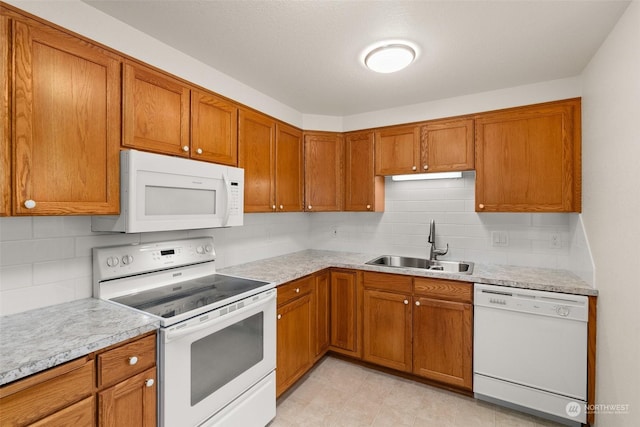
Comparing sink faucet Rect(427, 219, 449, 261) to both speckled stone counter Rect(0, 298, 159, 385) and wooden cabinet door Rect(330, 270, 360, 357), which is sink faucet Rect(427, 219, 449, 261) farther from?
speckled stone counter Rect(0, 298, 159, 385)

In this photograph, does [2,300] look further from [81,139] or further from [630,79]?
[630,79]

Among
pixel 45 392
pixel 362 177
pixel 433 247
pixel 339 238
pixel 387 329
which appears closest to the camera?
pixel 45 392

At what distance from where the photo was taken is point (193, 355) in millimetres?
1492

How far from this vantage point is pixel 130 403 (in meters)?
1.25

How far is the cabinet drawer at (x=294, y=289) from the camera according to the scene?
85.9 inches

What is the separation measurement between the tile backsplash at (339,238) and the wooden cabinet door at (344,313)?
658 mm

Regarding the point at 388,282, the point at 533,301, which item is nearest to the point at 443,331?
the point at 388,282

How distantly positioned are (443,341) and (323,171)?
189cm

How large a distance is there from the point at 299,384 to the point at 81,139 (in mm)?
2281

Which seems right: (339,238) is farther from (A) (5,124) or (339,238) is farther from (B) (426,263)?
(A) (5,124)

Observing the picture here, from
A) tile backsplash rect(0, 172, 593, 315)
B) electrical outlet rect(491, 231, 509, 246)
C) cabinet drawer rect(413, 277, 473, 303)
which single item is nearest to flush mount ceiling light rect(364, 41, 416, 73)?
tile backsplash rect(0, 172, 593, 315)

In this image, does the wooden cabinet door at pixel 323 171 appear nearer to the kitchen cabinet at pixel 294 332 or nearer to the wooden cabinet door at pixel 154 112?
the kitchen cabinet at pixel 294 332

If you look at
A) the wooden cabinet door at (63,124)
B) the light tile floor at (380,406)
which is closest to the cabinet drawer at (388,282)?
the light tile floor at (380,406)

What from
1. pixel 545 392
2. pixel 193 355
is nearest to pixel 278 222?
pixel 193 355
